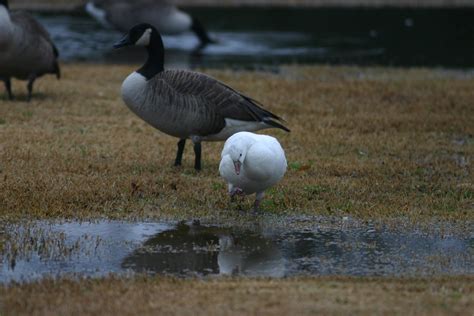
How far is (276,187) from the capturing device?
937 centimetres

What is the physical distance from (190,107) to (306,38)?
15.3 metres

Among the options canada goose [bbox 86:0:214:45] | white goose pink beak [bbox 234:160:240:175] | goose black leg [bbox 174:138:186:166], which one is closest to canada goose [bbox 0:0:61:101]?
goose black leg [bbox 174:138:186:166]

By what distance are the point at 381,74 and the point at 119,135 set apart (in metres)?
7.61

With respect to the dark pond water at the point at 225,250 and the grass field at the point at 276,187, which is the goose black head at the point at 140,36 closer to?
the grass field at the point at 276,187

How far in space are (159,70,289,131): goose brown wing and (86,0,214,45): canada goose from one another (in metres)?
14.0

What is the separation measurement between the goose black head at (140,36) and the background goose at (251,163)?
8.16 ft

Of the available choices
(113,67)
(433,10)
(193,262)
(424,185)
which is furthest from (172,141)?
(433,10)

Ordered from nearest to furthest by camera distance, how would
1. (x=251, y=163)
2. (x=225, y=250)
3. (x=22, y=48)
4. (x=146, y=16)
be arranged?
(x=225, y=250) < (x=251, y=163) < (x=22, y=48) < (x=146, y=16)

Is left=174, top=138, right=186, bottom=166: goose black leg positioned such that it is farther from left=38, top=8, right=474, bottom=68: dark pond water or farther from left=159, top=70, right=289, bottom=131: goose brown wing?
left=38, top=8, right=474, bottom=68: dark pond water

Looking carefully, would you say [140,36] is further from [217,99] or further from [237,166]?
[237,166]

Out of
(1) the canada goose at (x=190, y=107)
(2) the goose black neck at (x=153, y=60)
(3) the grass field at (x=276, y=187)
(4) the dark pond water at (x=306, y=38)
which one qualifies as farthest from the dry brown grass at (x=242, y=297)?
(4) the dark pond water at (x=306, y=38)

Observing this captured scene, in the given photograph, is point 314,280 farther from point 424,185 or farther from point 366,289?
point 424,185

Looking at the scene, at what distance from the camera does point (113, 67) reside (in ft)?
60.4

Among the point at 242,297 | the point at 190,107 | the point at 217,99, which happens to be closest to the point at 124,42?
the point at 190,107
